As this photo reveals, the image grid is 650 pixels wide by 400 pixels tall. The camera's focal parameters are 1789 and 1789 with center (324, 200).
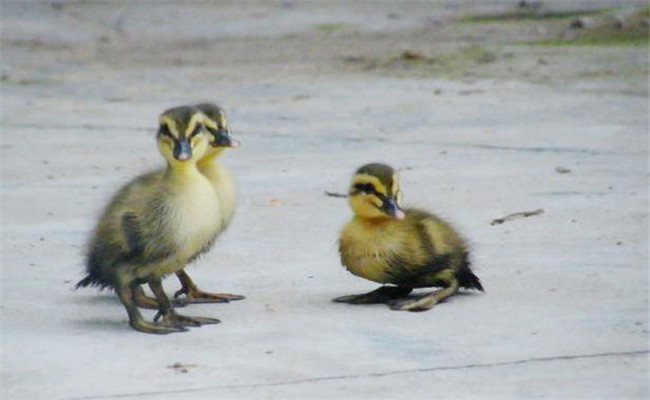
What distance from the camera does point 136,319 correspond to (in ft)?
20.8

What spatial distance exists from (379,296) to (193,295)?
718mm

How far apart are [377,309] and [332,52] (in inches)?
406

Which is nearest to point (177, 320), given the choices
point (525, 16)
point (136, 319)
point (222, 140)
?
point (136, 319)

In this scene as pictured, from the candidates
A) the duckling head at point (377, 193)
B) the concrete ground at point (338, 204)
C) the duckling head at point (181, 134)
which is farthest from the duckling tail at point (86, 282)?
the duckling head at point (377, 193)

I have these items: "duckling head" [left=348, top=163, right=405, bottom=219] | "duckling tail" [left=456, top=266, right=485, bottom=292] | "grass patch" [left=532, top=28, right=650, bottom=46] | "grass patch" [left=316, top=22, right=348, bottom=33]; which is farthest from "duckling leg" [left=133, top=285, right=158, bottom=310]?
"grass patch" [left=316, top=22, right=348, bottom=33]

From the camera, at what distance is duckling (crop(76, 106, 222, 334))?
629 centimetres

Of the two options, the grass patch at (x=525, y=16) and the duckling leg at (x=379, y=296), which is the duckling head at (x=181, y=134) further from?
the grass patch at (x=525, y=16)

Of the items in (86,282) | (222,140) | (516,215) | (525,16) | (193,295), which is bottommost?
(525,16)

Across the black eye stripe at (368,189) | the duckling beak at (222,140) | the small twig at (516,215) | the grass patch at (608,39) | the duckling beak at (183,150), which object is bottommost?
the grass patch at (608,39)

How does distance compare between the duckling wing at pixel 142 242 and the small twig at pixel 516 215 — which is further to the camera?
the small twig at pixel 516 215

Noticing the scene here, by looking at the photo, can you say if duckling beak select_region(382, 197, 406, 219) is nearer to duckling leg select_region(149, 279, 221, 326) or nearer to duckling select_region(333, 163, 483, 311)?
duckling select_region(333, 163, 483, 311)

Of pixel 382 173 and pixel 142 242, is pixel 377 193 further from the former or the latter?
pixel 142 242

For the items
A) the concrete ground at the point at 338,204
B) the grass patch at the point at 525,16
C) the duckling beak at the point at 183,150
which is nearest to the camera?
the concrete ground at the point at 338,204

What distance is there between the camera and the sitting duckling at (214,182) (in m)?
6.75
